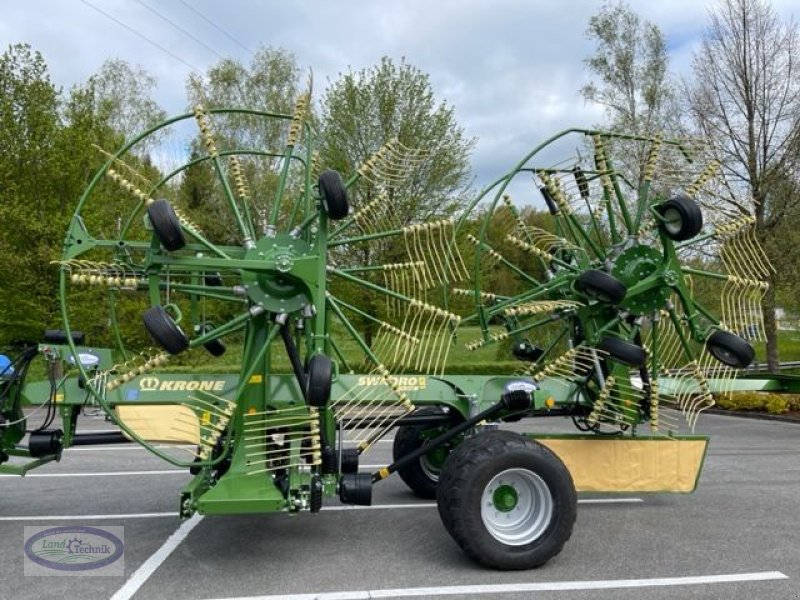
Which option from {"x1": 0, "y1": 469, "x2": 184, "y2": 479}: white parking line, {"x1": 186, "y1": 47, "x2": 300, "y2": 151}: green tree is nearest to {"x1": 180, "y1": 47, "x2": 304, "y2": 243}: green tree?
{"x1": 186, "y1": 47, "x2": 300, "y2": 151}: green tree

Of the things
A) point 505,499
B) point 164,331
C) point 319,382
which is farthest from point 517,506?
point 164,331

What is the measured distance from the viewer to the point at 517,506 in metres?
5.47

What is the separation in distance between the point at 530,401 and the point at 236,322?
2.41 m

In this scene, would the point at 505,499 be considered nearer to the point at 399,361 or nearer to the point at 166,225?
the point at 399,361

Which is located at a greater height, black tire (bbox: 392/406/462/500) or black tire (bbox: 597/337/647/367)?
black tire (bbox: 597/337/647/367)

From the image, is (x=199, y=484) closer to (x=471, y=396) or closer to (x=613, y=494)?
(x=471, y=396)

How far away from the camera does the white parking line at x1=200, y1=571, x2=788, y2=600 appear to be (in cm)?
475

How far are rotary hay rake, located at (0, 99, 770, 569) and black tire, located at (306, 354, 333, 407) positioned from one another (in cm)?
2

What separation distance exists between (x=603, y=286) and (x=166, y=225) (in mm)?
3422

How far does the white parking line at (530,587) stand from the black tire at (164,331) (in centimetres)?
171

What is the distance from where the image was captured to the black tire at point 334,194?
5.00m

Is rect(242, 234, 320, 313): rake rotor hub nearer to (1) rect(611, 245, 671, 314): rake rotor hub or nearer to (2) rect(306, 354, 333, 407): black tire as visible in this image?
(2) rect(306, 354, 333, 407): black tire

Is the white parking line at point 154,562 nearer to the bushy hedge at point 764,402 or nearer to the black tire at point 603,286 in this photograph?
the black tire at point 603,286

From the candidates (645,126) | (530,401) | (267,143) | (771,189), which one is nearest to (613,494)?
(530,401)
